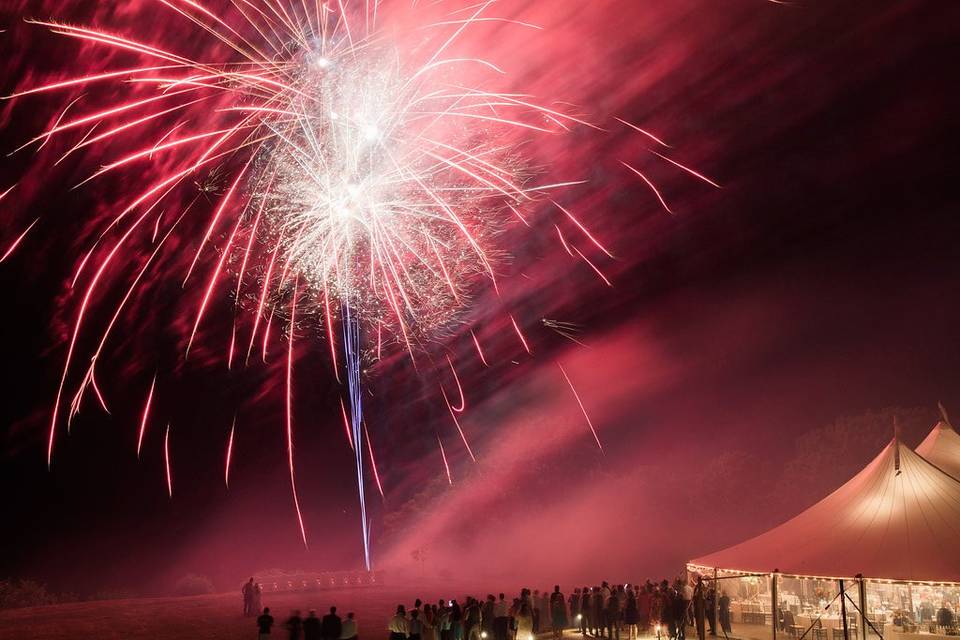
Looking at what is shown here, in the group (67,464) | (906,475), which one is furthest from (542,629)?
(67,464)

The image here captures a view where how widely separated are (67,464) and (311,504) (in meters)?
14.2

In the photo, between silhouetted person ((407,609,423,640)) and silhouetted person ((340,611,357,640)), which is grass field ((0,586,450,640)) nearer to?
silhouetted person ((407,609,423,640))

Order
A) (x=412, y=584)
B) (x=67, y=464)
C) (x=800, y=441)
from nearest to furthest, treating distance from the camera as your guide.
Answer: (x=412, y=584), (x=800, y=441), (x=67, y=464)

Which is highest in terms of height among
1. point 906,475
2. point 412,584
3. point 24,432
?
point 24,432

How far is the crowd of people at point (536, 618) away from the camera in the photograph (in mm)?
11250

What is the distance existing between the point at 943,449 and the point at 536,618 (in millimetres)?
9564

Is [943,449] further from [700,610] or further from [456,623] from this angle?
[456,623]

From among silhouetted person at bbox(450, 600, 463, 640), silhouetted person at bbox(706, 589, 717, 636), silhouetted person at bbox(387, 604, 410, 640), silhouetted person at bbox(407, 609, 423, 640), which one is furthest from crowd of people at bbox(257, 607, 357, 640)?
silhouetted person at bbox(706, 589, 717, 636)

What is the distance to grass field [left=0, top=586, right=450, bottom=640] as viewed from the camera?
14.7 metres

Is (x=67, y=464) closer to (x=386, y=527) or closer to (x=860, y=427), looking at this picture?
(x=386, y=527)

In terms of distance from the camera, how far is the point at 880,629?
14539 mm

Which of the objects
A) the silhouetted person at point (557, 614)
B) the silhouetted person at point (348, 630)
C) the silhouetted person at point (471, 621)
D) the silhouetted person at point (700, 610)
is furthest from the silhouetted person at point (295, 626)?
the silhouetted person at point (700, 610)

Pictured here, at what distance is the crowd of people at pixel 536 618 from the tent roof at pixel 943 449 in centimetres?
546

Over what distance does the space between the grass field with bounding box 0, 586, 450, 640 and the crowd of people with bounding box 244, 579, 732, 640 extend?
2535mm
